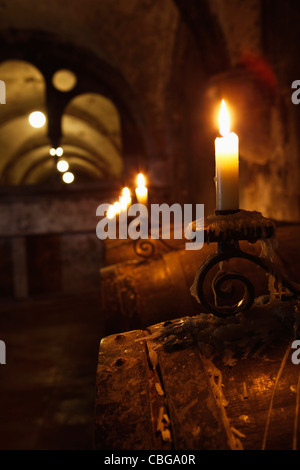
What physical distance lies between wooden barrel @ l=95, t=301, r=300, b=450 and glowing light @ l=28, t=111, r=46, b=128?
9.22 meters

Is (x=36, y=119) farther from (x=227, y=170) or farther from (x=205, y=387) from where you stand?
(x=205, y=387)

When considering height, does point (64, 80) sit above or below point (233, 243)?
above

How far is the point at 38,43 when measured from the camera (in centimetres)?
844

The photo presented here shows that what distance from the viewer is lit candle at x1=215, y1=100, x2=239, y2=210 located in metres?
1.17

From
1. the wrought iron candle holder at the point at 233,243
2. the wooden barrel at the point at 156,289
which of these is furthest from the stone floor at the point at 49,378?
the wrought iron candle holder at the point at 233,243

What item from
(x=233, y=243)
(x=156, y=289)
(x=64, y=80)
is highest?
(x=64, y=80)

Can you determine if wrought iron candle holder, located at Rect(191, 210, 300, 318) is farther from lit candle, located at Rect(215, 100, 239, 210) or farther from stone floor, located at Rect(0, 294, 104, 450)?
stone floor, located at Rect(0, 294, 104, 450)

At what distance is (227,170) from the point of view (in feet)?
3.86

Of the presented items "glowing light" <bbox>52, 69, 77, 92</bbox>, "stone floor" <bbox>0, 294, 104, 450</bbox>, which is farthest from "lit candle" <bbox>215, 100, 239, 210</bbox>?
"glowing light" <bbox>52, 69, 77, 92</bbox>

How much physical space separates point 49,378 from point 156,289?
265 cm

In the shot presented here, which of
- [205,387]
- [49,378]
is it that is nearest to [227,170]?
[205,387]

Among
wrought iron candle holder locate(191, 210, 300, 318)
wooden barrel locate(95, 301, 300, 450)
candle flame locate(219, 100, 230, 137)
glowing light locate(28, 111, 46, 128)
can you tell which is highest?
glowing light locate(28, 111, 46, 128)

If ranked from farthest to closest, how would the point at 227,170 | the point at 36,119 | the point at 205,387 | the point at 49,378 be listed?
the point at 36,119 → the point at 49,378 → the point at 227,170 → the point at 205,387
